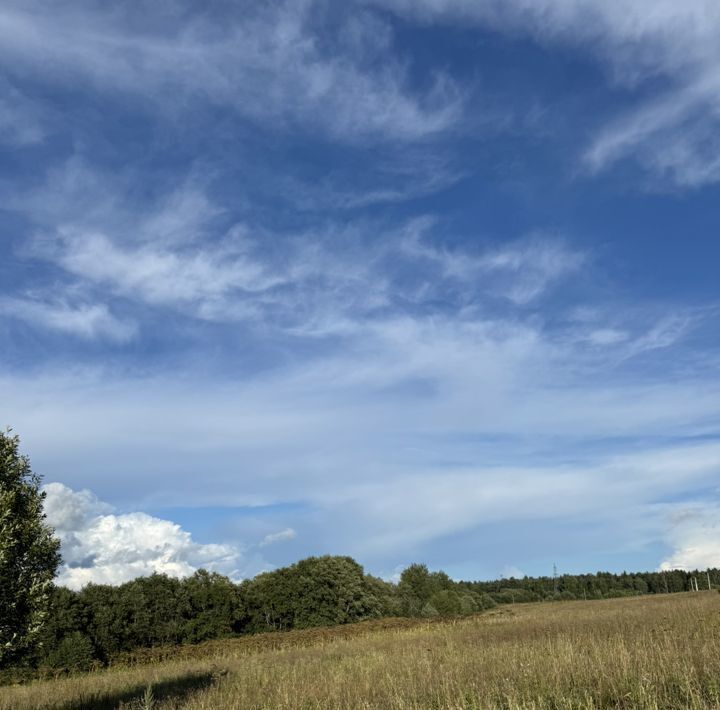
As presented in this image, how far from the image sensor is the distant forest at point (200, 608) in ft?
95.8

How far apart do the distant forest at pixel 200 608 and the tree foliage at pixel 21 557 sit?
0.59 meters

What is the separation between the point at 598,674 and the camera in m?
10.6

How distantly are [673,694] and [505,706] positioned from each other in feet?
8.23

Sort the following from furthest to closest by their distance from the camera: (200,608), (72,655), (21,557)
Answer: (200,608), (72,655), (21,557)

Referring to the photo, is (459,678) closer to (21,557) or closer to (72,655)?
(21,557)

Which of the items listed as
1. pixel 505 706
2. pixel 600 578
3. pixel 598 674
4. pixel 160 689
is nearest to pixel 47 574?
pixel 160 689

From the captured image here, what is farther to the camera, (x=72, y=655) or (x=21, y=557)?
(x=72, y=655)

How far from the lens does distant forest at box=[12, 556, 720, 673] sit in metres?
29.2

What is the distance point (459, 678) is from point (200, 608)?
3078 cm

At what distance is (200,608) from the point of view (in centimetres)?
3856

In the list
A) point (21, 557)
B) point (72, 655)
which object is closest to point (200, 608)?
point (72, 655)

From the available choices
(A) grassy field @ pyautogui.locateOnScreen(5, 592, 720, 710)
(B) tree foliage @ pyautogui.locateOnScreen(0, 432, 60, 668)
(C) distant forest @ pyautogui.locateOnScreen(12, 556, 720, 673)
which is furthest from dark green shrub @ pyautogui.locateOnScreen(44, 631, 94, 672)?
(B) tree foliage @ pyautogui.locateOnScreen(0, 432, 60, 668)

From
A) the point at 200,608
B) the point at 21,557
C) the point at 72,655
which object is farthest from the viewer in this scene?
the point at 200,608

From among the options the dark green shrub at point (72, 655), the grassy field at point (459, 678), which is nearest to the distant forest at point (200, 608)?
the dark green shrub at point (72, 655)
